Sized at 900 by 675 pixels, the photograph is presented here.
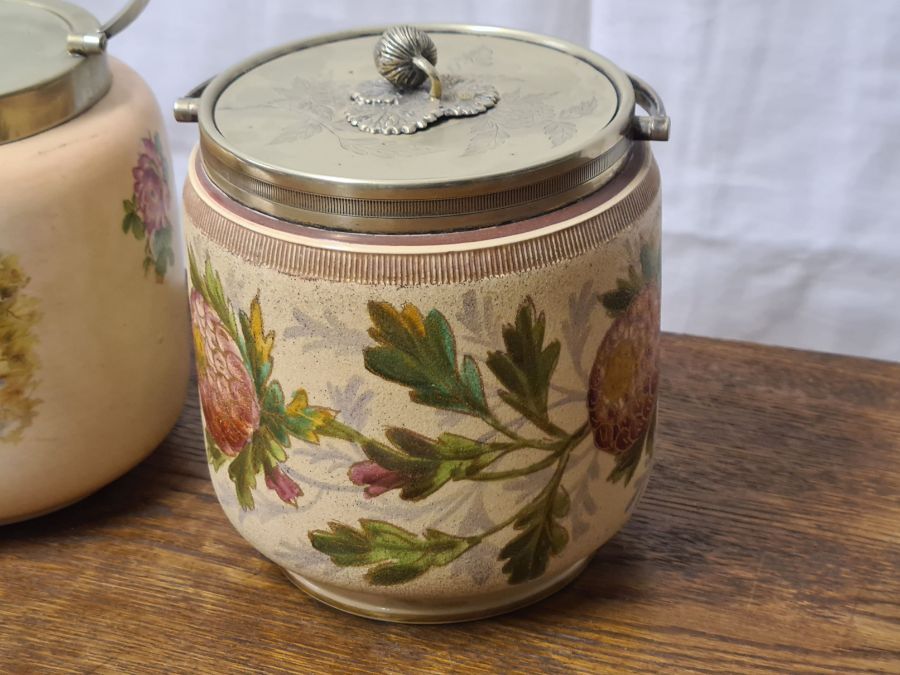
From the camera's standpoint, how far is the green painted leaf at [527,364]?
0.58m

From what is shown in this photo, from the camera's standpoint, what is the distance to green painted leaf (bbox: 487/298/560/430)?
0.58 m

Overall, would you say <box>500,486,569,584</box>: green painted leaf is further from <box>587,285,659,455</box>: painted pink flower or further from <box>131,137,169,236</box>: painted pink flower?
<box>131,137,169,236</box>: painted pink flower

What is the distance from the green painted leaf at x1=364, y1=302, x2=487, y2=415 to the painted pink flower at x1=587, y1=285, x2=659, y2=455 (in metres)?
0.07

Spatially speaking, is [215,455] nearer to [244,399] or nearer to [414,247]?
[244,399]

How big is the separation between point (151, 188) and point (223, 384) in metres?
0.17

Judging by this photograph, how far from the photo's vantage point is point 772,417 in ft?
2.78

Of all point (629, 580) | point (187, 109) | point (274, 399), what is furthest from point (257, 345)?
point (629, 580)

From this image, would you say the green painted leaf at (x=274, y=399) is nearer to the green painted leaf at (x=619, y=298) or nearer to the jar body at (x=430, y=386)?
the jar body at (x=430, y=386)

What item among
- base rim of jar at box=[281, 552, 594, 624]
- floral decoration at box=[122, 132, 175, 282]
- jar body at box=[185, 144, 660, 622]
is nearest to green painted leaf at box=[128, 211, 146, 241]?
floral decoration at box=[122, 132, 175, 282]

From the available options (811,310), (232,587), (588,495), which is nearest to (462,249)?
(588,495)

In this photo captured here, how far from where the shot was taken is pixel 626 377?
64 cm

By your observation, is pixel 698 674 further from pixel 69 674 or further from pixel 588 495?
pixel 69 674

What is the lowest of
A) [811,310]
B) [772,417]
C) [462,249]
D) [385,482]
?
[811,310]

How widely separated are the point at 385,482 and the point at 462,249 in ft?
0.39
